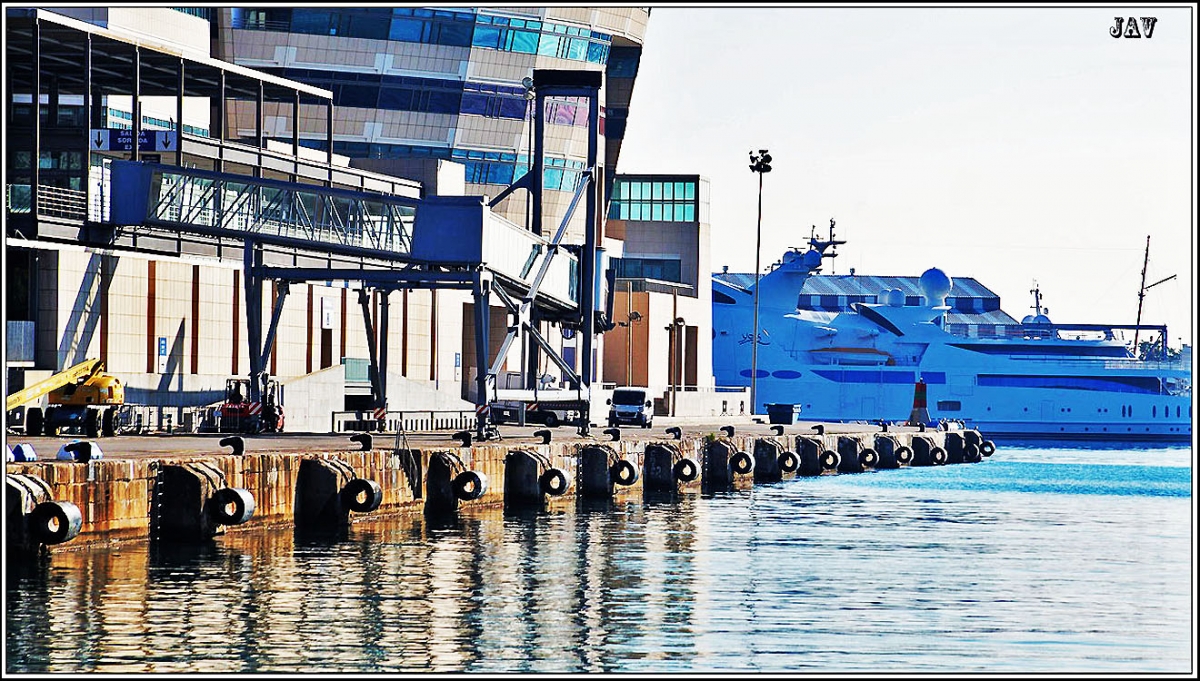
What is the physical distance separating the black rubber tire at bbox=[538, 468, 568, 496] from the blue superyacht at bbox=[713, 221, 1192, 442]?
112986mm

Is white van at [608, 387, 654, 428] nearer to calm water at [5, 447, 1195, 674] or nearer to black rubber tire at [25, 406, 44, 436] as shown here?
calm water at [5, 447, 1195, 674]

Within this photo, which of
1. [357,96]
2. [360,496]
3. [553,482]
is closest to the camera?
[360,496]

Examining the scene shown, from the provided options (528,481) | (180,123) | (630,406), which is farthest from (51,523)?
(630,406)

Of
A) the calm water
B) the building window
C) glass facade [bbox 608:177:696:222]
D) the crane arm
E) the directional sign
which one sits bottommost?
the calm water

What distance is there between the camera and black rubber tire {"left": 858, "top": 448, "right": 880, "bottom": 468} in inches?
3500

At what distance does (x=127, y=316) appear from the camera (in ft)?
201

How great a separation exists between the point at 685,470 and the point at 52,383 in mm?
22775

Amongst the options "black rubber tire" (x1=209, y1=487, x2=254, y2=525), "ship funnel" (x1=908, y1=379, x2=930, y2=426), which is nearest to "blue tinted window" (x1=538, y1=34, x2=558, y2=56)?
"ship funnel" (x1=908, y1=379, x2=930, y2=426)

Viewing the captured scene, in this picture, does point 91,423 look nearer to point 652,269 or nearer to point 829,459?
point 829,459

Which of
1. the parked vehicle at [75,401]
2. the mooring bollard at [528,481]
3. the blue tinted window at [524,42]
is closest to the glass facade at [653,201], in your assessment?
the blue tinted window at [524,42]

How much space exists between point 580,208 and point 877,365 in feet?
206

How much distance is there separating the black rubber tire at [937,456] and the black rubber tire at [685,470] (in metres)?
40.6

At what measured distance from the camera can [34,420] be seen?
168 feet

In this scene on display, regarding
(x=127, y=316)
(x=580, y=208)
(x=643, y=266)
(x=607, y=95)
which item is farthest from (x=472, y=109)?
(x=127, y=316)
